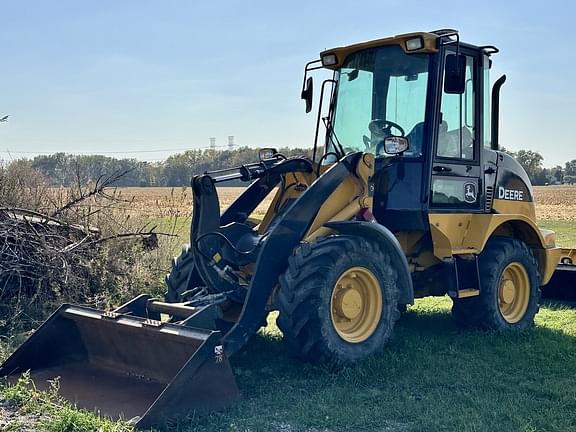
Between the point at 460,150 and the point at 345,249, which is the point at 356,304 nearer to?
the point at 345,249

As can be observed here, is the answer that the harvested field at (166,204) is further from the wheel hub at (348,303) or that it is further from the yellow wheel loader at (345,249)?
the wheel hub at (348,303)

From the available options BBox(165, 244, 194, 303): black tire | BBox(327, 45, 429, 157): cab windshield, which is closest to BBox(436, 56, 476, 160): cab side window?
BBox(327, 45, 429, 157): cab windshield

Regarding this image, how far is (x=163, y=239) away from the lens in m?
10.7

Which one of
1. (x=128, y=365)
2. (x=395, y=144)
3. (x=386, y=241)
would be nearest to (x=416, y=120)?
(x=395, y=144)

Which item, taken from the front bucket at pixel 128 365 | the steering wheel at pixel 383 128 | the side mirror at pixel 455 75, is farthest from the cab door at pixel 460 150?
the front bucket at pixel 128 365

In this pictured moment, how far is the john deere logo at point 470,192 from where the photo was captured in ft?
24.0

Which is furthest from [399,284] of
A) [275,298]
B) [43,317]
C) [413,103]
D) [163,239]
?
[163,239]

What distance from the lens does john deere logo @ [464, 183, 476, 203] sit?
732 centimetres

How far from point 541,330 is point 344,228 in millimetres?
2944

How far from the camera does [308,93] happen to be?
735cm

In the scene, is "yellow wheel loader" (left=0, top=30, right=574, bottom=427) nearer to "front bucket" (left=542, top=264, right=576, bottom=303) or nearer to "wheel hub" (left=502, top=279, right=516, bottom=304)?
"wheel hub" (left=502, top=279, right=516, bottom=304)

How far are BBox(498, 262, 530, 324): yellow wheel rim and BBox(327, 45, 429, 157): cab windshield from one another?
6.24 ft

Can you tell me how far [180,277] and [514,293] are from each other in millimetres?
3664

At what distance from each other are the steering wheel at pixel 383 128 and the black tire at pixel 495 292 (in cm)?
164
